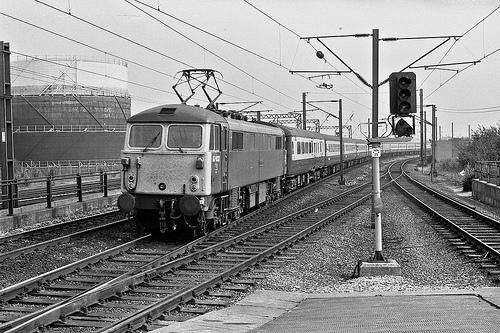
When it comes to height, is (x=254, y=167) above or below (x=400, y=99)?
below

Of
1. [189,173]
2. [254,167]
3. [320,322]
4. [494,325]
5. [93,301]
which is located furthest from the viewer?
[254,167]

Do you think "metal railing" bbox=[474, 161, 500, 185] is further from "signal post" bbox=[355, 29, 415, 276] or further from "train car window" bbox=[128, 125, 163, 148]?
"signal post" bbox=[355, 29, 415, 276]

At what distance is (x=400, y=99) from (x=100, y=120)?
63.0 m

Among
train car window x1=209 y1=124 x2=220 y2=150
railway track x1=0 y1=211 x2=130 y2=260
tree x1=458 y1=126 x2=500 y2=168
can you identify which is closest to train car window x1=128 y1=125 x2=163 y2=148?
train car window x1=209 y1=124 x2=220 y2=150

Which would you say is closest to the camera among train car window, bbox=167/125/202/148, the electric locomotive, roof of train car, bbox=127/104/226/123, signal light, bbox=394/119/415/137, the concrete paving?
the concrete paving

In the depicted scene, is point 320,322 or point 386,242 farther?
point 386,242

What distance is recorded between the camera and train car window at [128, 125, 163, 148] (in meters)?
16.5

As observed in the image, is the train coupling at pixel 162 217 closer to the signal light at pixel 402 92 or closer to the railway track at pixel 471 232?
the signal light at pixel 402 92

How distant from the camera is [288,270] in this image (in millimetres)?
12703

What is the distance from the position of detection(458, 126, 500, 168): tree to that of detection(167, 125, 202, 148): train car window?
115 ft

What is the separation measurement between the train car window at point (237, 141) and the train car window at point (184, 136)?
89.5 inches

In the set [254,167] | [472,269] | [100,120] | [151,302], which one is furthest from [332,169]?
[151,302]

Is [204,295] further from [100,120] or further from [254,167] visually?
[100,120]

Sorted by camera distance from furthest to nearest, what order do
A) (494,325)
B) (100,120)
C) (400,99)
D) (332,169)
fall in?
(100,120), (332,169), (400,99), (494,325)
